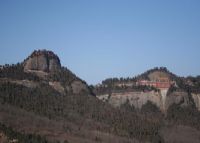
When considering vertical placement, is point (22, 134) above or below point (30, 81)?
below

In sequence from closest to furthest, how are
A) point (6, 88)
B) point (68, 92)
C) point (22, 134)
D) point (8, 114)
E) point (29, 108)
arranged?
1. point (22, 134)
2. point (8, 114)
3. point (29, 108)
4. point (6, 88)
5. point (68, 92)

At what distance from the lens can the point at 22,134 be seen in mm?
120500

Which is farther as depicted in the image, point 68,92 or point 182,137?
point 68,92

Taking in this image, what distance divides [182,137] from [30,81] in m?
71.0

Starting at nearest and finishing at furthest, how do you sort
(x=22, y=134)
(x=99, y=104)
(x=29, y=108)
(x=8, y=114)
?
(x=22, y=134) < (x=8, y=114) < (x=29, y=108) < (x=99, y=104)

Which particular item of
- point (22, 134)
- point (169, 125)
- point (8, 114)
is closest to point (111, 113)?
point (169, 125)

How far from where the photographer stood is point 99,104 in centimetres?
18200

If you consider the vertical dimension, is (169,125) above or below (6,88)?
below

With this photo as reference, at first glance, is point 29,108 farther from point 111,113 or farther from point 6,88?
point 111,113


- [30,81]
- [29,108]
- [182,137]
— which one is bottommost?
[182,137]

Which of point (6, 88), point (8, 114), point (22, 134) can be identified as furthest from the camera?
point (6, 88)

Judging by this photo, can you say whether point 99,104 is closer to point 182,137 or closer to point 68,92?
point 68,92

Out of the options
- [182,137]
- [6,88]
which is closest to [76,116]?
[6,88]

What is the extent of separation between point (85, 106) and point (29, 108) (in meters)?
29.8
